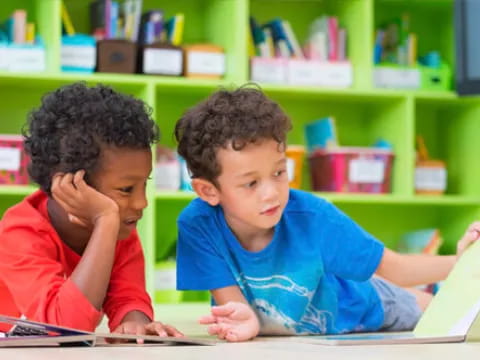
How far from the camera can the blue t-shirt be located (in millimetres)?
1419

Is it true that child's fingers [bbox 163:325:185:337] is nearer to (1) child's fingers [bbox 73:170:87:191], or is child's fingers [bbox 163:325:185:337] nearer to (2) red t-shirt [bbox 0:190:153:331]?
(2) red t-shirt [bbox 0:190:153:331]

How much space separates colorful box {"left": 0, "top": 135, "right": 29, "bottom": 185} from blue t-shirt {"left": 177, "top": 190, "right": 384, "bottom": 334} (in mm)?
1424

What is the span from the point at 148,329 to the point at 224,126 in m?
0.38

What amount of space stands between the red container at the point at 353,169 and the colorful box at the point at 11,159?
105cm

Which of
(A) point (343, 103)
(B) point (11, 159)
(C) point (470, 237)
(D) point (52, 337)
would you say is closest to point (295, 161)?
(A) point (343, 103)

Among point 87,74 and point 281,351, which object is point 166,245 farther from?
point 281,351

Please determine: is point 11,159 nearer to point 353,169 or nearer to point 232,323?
point 353,169

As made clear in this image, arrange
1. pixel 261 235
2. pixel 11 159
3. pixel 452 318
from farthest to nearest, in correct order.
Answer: pixel 11 159 → pixel 261 235 → pixel 452 318

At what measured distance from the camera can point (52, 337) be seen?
2.81 feet

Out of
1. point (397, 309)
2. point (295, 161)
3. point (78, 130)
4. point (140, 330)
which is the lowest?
point (397, 309)

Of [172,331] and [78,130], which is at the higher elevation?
[78,130]

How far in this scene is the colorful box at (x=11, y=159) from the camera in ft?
9.00

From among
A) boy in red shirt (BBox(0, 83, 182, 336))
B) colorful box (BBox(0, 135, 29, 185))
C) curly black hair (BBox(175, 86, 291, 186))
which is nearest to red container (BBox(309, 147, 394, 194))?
colorful box (BBox(0, 135, 29, 185))

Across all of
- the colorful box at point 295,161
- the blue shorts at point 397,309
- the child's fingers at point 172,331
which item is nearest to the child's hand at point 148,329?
the child's fingers at point 172,331
